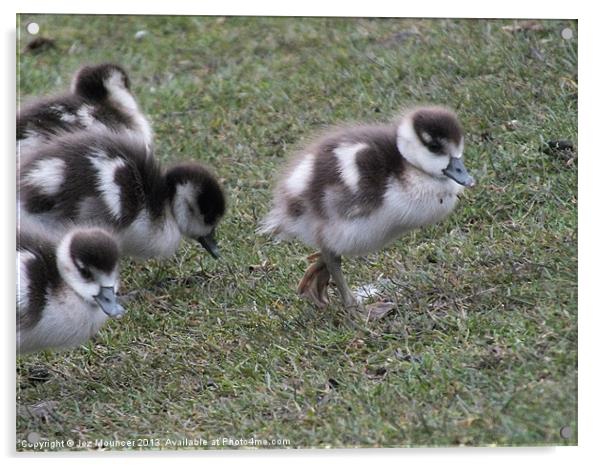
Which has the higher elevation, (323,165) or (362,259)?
(323,165)

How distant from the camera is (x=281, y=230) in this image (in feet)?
12.8

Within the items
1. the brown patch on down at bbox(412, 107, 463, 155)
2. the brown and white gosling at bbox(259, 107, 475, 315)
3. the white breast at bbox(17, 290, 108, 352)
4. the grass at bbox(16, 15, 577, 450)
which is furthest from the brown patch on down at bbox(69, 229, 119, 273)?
the brown patch on down at bbox(412, 107, 463, 155)

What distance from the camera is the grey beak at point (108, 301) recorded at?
348 centimetres

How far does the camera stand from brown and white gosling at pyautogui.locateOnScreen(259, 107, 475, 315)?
3656mm

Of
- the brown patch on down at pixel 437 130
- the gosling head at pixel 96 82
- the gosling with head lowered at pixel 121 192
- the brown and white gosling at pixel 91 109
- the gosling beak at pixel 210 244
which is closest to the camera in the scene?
the brown patch on down at pixel 437 130

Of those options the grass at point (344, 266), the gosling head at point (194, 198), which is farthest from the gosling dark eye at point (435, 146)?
the gosling head at point (194, 198)

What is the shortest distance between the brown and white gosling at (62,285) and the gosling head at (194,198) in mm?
634

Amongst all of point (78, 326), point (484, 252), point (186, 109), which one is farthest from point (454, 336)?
point (186, 109)

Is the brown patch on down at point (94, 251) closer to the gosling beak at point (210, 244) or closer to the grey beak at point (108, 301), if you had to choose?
the grey beak at point (108, 301)

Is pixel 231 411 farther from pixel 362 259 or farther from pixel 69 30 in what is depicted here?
pixel 69 30

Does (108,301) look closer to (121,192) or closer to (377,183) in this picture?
(121,192)

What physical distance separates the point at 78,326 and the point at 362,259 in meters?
1.07

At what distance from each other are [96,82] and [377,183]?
149cm

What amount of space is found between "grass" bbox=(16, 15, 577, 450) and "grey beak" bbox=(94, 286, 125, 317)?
0.29m
